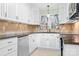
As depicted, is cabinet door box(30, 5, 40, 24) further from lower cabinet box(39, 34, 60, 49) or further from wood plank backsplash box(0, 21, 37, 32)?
lower cabinet box(39, 34, 60, 49)

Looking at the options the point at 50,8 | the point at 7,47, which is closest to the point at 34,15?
the point at 50,8

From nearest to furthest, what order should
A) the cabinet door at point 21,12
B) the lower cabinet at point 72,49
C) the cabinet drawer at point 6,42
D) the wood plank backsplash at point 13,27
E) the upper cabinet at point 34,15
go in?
the lower cabinet at point 72,49, the cabinet drawer at point 6,42, the wood plank backsplash at point 13,27, the cabinet door at point 21,12, the upper cabinet at point 34,15

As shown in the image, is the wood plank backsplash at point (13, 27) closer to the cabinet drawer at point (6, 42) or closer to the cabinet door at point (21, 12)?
the cabinet door at point (21, 12)

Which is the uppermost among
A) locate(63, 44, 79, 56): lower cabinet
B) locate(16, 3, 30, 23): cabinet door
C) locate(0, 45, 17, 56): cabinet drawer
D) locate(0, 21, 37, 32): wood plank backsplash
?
locate(16, 3, 30, 23): cabinet door

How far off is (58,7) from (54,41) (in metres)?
1.07

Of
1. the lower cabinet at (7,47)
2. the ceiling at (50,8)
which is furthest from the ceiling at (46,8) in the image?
the lower cabinet at (7,47)

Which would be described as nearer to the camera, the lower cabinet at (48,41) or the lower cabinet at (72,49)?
the lower cabinet at (72,49)

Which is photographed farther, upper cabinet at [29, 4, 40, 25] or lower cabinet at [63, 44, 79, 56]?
upper cabinet at [29, 4, 40, 25]

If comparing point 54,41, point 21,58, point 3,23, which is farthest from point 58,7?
point 21,58

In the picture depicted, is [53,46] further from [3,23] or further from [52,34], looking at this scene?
[3,23]

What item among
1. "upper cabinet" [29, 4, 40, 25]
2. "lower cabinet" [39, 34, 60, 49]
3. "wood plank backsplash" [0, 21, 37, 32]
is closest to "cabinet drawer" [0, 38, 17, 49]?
"wood plank backsplash" [0, 21, 37, 32]

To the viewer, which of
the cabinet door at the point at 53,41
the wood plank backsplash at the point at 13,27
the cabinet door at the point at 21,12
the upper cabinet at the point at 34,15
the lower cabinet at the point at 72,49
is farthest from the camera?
the upper cabinet at the point at 34,15

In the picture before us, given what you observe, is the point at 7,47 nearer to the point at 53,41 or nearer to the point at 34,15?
the point at 53,41

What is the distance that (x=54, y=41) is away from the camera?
386 cm
